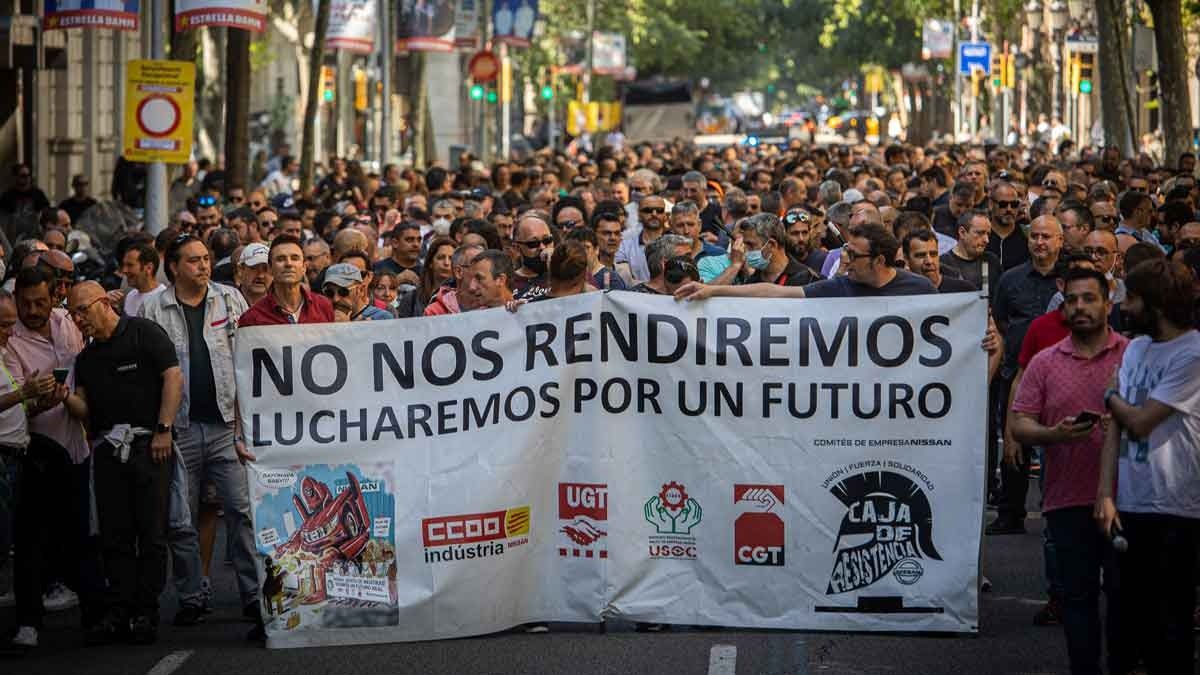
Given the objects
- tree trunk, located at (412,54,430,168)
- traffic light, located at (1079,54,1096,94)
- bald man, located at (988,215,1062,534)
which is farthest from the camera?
traffic light, located at (1079,54,1096,94)

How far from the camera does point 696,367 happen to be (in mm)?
9836

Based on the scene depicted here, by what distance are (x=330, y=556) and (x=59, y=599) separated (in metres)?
2.56

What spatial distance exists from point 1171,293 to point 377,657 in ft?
12.2

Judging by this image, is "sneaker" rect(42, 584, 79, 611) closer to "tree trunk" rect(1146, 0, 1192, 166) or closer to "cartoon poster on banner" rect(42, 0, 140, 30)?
"cartoon poster on banner" rect(42, 0, 140, 30)

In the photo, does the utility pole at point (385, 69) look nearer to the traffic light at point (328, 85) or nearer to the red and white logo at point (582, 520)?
the traffic light at point (328, 85)

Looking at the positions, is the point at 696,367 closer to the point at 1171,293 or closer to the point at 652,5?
the point at 1171,293

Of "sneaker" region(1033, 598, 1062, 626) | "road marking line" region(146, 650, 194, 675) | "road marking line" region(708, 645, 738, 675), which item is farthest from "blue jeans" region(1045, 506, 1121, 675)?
"road marking line" region(146, 650, 194, 675)

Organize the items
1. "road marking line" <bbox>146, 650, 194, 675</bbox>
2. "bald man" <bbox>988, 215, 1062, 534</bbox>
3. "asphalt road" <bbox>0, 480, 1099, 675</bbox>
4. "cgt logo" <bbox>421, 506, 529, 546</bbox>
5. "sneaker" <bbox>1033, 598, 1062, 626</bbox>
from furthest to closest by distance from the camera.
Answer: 1. "bald man" <bbox>988, 215, 1062, 534</bbox>
2. "sneaker" <bbox>1033, 598, 1062, 626</bbox>
3. "cgt logo" <bbox>421, 506, 529, 546</bbox>
4. "road marking line" <bbox>146, 650, 194, 675</bbox>
5. "asphalt road" <bbox>0, 480, 1099, 675</bbox>

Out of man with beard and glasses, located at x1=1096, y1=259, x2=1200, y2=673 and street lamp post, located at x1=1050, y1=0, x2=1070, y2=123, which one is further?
street lamp post, located at x1=1050, y1=0, x2=1070, y2=123

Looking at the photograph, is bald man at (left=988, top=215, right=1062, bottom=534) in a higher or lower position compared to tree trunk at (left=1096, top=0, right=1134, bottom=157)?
lower

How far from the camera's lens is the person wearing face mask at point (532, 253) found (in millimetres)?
12891

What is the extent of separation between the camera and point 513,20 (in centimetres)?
4506

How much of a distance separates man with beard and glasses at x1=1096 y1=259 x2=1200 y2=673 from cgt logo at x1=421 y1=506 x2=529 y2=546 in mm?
2783

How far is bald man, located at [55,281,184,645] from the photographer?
10.3 metres
